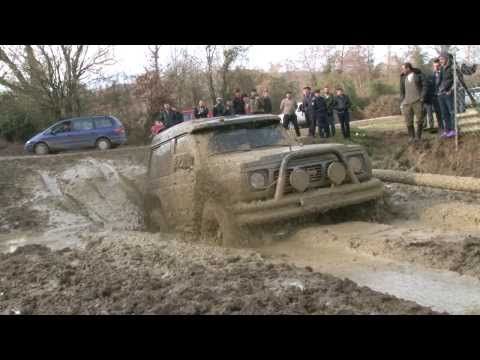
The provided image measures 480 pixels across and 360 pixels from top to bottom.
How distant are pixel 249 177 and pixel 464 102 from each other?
6965 mm

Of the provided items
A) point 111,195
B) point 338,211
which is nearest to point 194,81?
point 111,195

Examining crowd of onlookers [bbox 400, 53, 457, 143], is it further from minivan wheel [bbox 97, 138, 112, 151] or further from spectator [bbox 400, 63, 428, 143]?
minivan wheel [bbox 97, 138, 112, 151]

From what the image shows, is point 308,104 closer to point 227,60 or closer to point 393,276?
point 393,276

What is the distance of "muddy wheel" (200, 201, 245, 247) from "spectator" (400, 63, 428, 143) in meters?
6.61

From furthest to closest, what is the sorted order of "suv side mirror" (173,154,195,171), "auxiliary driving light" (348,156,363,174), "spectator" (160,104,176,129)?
"spectator" (160,104,176,129) < "suv side mirror" (173,154,195,171) < "auxiliary driving light" (348,156,363,174)

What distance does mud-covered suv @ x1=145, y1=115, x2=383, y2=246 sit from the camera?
270 inches

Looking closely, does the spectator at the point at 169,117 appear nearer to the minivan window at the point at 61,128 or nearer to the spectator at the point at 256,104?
the spectator at the point at 256,104

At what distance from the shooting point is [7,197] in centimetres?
1280

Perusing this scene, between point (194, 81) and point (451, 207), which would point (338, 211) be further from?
point (194, 81)

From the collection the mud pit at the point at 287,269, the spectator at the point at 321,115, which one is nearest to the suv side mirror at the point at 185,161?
the mud pit at the point at 287,269

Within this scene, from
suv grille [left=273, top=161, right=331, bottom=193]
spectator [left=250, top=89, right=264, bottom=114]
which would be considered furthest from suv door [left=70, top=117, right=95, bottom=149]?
suv grille [left=273, top=161, right=331, bottom=193]

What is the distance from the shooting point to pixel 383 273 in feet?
16.8

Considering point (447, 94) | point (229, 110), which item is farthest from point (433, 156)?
point (229, 110)

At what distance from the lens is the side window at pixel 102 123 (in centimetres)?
2227
